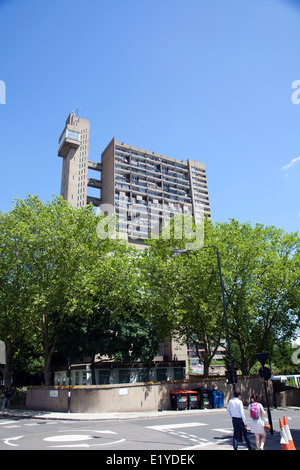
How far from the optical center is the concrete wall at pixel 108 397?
1995 centimetres

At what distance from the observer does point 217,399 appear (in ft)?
71.0

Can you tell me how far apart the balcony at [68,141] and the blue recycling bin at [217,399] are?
78.4m

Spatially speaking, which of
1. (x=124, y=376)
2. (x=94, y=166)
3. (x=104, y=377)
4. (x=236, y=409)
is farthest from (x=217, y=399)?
(x=94, y=166)

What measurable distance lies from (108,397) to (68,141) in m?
77.6

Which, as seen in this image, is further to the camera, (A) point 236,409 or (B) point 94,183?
(B) point 94,183

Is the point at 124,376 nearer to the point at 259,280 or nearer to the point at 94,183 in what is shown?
the point at 259,280

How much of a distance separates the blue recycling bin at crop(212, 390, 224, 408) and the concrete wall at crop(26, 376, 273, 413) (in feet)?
4.93

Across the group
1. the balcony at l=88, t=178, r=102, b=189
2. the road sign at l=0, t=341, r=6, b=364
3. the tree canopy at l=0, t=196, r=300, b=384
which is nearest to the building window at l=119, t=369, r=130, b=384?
the tree canopy at l=0, t=196, r=300, b=384

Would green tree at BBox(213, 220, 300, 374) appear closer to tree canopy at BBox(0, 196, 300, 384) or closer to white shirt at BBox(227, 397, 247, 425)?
tree canopy at BBox(0, 196, 300, 384)

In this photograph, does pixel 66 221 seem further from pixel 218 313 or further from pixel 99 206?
pixel 99 206

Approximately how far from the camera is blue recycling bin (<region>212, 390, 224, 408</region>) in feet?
70.4

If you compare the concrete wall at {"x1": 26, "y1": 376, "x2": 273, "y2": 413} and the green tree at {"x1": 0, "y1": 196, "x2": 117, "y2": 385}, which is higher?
the green tree at {"x1": 0, "y1": 196, "x2": 117, "y2": 385}

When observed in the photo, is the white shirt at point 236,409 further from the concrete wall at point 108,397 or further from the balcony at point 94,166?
the balcony at point 94,166
